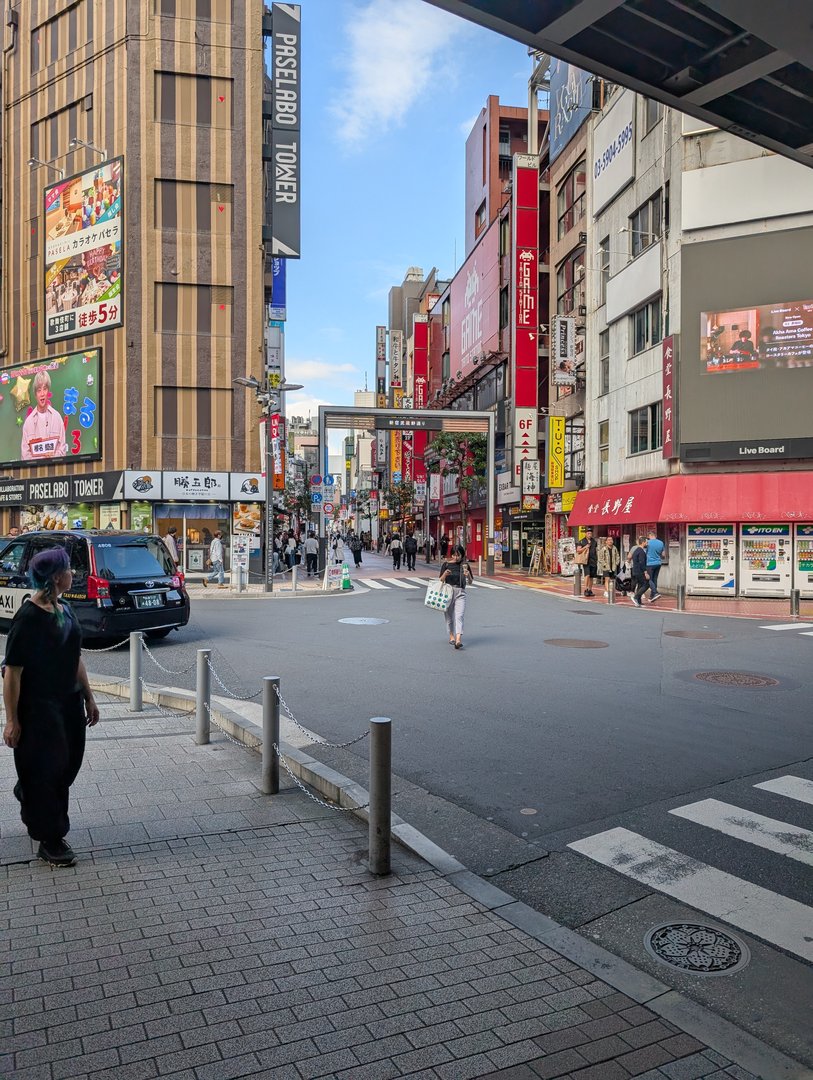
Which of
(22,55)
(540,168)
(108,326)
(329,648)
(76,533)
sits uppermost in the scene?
(22,55)

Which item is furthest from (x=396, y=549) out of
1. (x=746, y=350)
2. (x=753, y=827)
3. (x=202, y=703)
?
(x=753, y=827)

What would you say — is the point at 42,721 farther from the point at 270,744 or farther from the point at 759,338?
the point at 759,338

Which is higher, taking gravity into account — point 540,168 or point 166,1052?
point 540,168

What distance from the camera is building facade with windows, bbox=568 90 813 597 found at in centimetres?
2372

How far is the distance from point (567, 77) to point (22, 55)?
1044 inches

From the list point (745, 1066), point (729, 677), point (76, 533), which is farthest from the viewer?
point (76, 533)

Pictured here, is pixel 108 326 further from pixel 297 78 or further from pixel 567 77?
pixel 567 77

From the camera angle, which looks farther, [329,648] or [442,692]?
[329,648]

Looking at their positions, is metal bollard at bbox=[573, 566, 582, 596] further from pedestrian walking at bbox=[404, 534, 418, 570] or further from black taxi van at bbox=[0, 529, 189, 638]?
pedestrian walking at bbox=[404, 534, 418, 570]

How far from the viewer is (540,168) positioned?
40.7 m

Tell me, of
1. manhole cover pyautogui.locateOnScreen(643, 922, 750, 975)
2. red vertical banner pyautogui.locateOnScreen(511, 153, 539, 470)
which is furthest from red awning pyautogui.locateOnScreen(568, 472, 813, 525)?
manhole cover pyautogui.locateOnScreen(643, 922, 750, 975)

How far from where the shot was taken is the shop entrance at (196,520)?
35656mm

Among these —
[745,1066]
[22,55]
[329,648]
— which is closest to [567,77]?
[22,55]

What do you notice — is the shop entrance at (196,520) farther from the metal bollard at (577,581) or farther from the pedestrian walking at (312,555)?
the metal bollard at (577,581)
